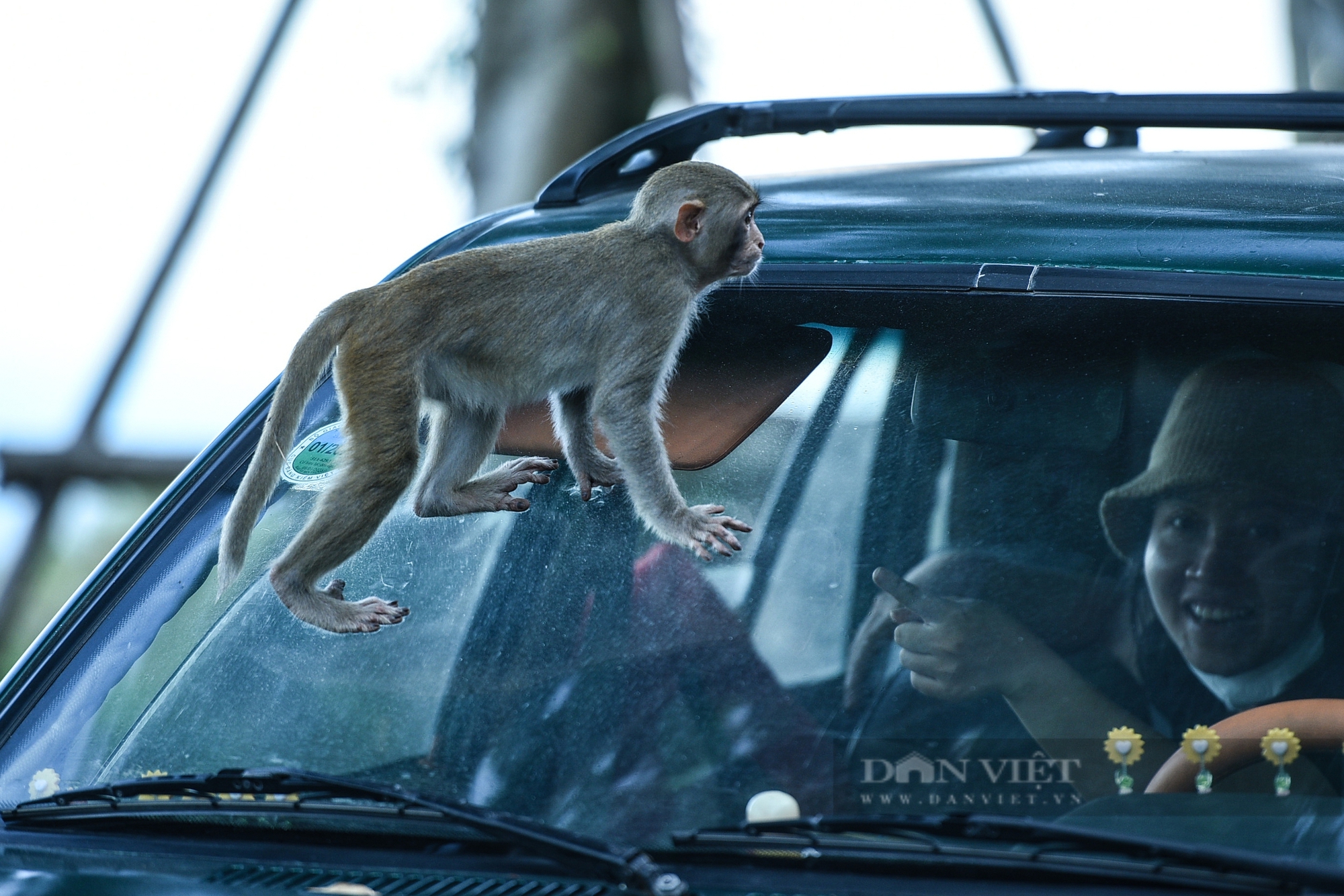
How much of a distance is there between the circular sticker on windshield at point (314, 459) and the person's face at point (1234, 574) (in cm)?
130

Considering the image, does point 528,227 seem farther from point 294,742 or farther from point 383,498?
point 294,742

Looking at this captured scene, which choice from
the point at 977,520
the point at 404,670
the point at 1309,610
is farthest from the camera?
the point at 404,670

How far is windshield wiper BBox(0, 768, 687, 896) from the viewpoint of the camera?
1535 mm

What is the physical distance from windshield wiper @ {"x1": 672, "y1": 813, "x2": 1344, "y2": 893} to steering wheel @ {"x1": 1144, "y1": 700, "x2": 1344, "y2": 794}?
166mm

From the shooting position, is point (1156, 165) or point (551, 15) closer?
point (1156, 165)

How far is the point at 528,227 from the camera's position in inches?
102

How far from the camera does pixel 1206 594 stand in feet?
5.77

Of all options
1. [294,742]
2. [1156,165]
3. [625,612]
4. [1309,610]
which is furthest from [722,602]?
[1156,165]

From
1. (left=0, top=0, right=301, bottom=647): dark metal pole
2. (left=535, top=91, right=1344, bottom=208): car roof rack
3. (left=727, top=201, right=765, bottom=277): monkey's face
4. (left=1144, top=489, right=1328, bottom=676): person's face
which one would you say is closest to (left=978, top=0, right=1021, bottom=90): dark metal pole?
(left=0, top=0, right=301, bottom=647): dark metal pole

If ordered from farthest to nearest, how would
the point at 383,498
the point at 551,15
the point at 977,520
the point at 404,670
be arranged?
the point at 551,15 < the point at 383,498 < the point at 404,670 < the point at 977,520

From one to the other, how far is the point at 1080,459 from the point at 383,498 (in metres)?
1.06

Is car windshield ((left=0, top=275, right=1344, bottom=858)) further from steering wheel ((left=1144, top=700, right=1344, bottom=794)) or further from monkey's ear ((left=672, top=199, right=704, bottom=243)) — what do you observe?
monkey's ear ((left=672, top=199, right=704, bottom=243))

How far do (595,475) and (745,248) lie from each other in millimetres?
455

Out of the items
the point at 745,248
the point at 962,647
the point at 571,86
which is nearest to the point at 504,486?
the point at 745,248
